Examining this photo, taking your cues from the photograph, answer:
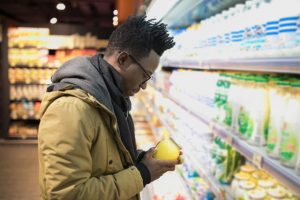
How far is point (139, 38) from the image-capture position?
1.43 metres

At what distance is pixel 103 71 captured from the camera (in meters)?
1.46

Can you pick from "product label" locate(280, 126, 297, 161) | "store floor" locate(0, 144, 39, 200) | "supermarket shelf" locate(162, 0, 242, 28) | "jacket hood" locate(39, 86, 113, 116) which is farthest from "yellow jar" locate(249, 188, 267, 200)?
"store floor" locate(0, 144, 39, 200)

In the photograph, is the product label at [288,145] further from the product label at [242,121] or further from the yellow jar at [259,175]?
the yellow jar at [259,175]

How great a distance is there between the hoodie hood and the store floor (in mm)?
3639

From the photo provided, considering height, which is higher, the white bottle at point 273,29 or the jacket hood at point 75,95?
the white bottle at point 273,29

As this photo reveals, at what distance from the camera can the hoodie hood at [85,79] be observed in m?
1.35

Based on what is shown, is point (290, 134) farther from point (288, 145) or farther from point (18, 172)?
point (18, 172)

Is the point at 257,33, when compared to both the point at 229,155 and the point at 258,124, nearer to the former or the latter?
the point at 258,124

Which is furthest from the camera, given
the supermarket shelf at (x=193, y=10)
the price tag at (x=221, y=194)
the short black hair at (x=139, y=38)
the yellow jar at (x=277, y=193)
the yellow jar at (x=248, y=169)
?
the supermarket shelf at (x=193, y=10)

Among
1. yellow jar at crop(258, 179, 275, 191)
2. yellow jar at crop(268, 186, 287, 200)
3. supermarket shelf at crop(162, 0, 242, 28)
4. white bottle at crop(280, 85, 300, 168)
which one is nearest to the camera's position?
white bottle at crop(280, 85, 300, 168)

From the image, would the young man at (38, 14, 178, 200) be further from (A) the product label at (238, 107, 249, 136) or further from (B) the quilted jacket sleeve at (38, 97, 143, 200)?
(A) the product label at (238, 107, 249, 136)

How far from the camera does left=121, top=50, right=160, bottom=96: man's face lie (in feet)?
4.78

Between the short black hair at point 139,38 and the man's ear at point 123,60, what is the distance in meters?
0.02

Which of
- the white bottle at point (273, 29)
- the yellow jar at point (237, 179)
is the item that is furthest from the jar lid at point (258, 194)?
the white bottle at point (273, 29)
